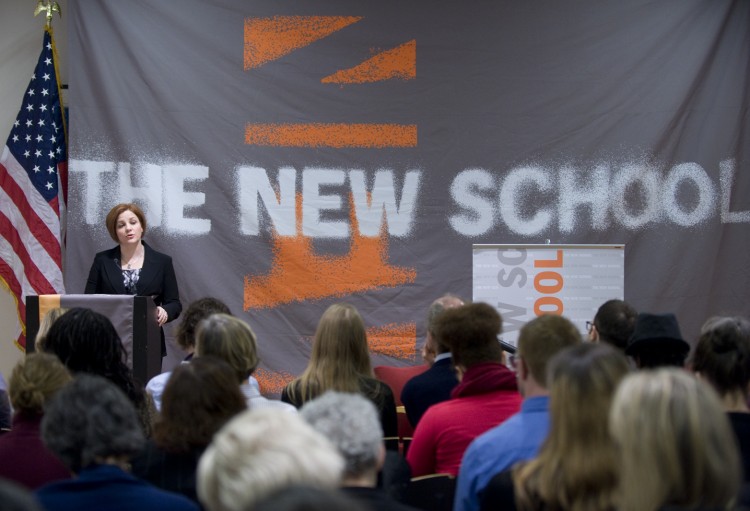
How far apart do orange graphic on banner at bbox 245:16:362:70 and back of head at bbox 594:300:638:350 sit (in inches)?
107

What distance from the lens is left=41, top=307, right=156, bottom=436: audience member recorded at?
3.12m

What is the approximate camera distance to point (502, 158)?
5.71 m

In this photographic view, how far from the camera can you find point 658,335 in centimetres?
329

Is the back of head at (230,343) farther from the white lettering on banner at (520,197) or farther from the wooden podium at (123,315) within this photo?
the white lettering on banner at (520,197)

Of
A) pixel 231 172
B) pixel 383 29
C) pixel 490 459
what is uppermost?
pixel 383 29

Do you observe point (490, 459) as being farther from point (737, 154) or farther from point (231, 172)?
point (737, 154)

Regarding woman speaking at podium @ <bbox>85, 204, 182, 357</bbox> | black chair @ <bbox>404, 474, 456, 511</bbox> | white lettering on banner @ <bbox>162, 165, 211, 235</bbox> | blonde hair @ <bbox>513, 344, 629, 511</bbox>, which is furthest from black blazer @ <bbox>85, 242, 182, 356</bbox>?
blonde hair @ <bbox>513, 344, 629, 511</bbox>

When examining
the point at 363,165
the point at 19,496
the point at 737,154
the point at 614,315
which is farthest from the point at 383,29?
the point at 19,496

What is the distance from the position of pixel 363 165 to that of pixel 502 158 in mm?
824

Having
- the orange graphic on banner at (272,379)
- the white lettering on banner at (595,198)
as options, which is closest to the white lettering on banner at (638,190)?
the white lettering on banner at (595,198)

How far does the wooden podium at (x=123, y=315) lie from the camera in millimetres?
4066

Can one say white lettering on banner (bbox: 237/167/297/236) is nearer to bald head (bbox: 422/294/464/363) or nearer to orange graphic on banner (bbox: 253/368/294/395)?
orange graphic on banner (bbox: 253/368/294/395)

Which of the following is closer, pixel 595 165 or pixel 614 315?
pixel 614 315

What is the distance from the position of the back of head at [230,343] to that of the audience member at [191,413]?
22.5 inches
